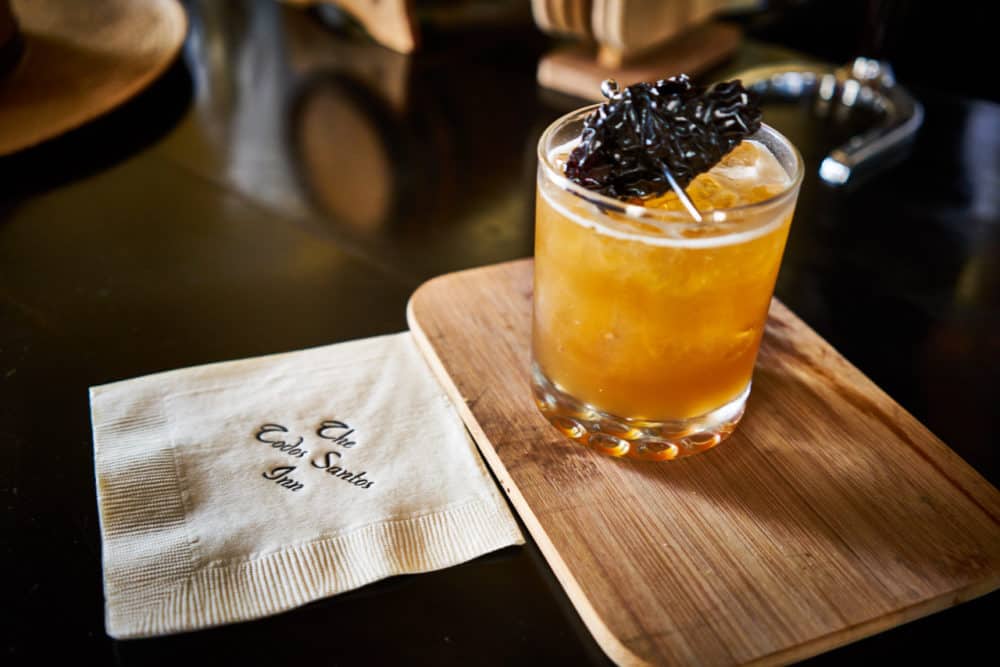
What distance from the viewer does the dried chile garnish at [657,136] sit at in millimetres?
675

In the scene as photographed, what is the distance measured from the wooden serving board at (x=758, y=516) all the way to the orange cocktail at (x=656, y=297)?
1.4 inches

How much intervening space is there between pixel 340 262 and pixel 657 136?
1.70 ft

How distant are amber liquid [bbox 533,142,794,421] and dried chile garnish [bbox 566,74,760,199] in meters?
0.03

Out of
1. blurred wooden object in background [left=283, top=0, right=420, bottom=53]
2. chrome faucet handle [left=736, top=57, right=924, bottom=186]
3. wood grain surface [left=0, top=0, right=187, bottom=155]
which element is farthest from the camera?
blurred wooden object in background [left=283, top=0, right=420, bottom=53]

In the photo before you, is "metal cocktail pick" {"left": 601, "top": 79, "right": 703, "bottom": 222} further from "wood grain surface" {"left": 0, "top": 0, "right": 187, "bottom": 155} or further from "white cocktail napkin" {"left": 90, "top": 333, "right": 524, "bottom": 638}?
"wood grain surface" {"left": 0, "top": 0, "right": 187, "bottom": 155}

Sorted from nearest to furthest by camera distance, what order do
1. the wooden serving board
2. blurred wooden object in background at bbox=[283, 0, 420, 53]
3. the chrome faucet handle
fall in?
the wooden serving board, the chrome faucet handle, blurred wooden object in background at bbox=[283, 0, 420, 53]

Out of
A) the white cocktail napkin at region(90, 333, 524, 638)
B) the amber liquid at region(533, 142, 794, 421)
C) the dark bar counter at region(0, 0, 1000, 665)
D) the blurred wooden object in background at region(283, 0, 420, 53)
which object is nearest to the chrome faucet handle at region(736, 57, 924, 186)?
the dark bar counter at region(0, 0, 1000, 665)

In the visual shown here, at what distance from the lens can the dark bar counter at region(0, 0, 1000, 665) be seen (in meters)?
0.65

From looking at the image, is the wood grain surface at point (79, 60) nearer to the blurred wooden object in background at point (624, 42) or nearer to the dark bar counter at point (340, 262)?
the dark bar counter at point (340, 262)

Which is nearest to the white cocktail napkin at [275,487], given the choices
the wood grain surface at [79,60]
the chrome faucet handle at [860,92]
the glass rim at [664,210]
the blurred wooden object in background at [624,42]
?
the glass rim at [664,210]

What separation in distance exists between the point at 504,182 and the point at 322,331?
0.44 metres

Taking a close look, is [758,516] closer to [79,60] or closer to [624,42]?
[624,42]

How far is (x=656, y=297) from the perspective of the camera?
0.68m

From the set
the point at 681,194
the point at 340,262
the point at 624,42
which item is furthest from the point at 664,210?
the point at 624,42
